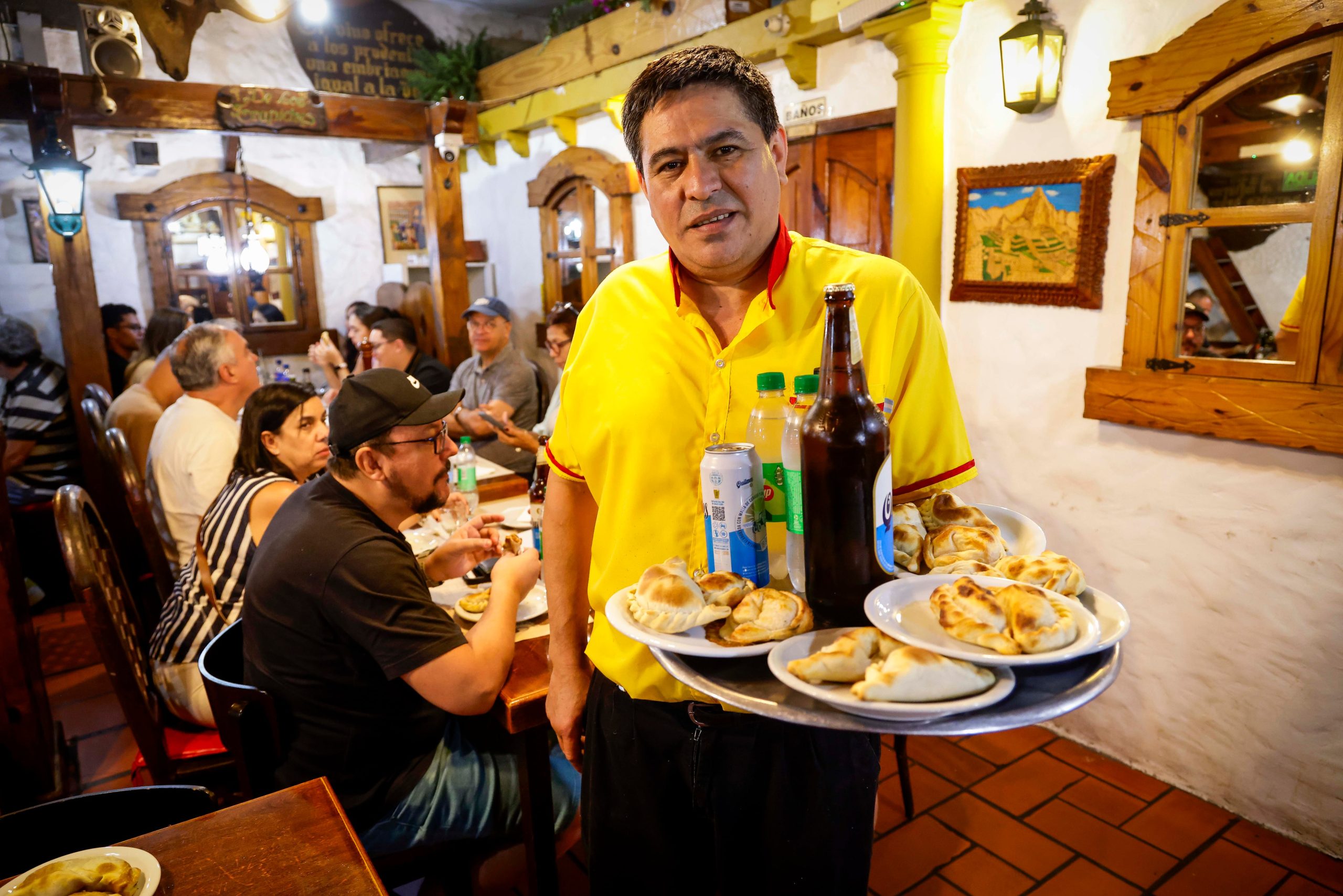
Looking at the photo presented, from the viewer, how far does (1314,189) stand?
2.71 m

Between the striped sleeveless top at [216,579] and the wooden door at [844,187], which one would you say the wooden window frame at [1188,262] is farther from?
the striped sleeveless top at [216,579]

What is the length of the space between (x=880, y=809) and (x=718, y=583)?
2430mm

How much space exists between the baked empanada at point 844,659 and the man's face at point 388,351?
5553mm

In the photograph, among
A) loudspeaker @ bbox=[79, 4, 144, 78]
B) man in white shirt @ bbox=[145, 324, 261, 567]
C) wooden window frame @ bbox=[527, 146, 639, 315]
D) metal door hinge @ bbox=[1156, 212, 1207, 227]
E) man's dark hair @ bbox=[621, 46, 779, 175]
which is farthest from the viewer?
wooden window frame @ bbox=[527, 146, 639, 315]

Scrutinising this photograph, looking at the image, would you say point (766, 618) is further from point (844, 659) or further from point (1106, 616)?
point (1106, 616)

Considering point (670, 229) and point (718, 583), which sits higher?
point (670, 229)

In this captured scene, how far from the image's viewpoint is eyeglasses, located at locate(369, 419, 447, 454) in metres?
2.33

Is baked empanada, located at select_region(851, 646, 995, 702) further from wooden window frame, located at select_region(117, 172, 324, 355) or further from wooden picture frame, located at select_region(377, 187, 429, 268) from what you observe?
wooden picture frame, located at select_region(377, 187, 429, 268)

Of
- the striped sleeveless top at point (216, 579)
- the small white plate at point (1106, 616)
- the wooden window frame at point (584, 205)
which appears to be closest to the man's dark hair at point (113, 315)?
the wooden window frame at point (584, 205)

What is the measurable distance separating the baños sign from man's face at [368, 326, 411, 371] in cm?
312

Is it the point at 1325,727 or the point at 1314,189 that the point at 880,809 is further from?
the point at 1314,189

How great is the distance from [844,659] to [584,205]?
6.45 meters

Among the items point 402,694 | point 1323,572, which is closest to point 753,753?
point 402,694

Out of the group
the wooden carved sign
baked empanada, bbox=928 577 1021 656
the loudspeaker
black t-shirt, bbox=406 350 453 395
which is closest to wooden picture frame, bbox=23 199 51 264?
the loudspeaker
